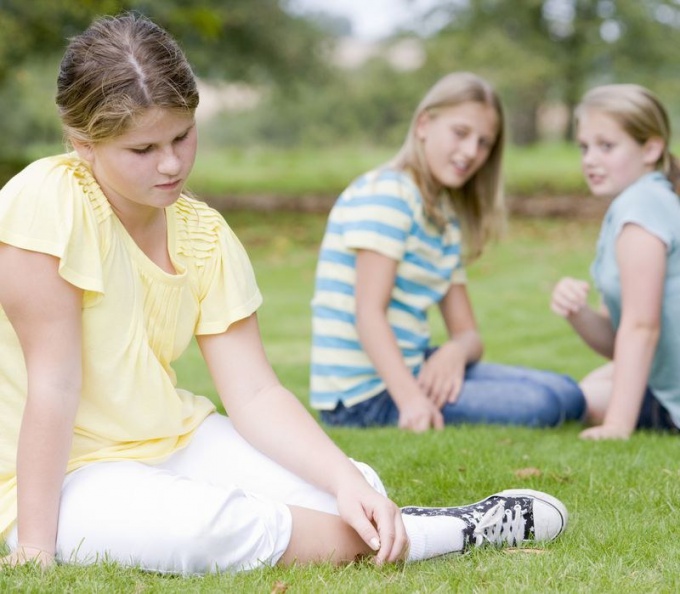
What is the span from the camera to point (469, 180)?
4.73m

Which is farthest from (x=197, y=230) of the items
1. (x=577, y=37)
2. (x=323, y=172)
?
(x=577, y=37)

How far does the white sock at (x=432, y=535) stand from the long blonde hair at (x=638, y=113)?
2283mm

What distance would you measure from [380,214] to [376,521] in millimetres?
2158

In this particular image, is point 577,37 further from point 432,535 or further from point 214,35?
point 432,535

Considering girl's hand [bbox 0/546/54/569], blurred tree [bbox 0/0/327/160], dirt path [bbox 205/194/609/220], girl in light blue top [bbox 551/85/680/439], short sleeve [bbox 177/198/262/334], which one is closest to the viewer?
girl's hand [bbox 0/546/54/569]

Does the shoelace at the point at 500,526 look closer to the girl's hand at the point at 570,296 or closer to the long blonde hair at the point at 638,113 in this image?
the girl's hand at the point at 570,296

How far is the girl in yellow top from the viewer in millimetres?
2357

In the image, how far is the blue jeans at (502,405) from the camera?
4484 millimetres

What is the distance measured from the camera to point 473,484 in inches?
131

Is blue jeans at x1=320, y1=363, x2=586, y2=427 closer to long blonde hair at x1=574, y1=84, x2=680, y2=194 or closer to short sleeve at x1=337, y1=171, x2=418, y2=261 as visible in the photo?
short sleeve at x1=337, y1=171, x2=418, y2=261

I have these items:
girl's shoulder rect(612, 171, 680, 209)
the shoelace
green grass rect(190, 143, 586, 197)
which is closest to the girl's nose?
the shoelace

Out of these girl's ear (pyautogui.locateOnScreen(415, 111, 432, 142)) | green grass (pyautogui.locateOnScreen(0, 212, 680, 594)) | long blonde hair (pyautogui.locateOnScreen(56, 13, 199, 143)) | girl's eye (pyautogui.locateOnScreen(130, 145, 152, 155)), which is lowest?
green grass (pyautogui.locateOnScreen(0, 212, 680, 594))

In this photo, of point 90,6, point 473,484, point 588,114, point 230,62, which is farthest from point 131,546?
point 230,62

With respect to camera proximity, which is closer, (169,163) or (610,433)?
(169,163)
